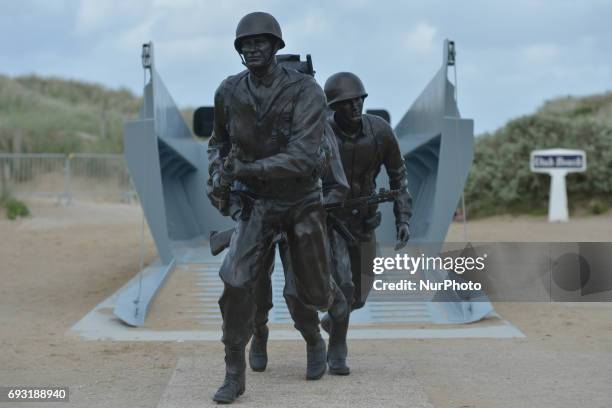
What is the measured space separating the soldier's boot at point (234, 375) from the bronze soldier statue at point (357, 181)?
116 cm

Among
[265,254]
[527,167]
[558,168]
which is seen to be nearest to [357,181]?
[265,254]

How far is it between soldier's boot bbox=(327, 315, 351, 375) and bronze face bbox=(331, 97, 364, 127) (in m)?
1.42

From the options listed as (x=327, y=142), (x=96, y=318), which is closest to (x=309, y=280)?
(x=327, y=142)

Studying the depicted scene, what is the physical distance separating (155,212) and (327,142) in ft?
19.1

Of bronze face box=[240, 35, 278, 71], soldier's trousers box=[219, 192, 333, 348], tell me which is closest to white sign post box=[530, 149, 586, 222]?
soldier's trousers box=[219, 192, 333, 348]

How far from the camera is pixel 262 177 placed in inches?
244

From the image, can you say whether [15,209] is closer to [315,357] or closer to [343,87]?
[343,87]

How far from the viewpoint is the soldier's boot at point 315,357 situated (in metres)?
7.11

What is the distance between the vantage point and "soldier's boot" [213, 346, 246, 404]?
6332 millimetres

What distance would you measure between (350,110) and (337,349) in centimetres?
170

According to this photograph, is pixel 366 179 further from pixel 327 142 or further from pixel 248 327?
pixel 248 327

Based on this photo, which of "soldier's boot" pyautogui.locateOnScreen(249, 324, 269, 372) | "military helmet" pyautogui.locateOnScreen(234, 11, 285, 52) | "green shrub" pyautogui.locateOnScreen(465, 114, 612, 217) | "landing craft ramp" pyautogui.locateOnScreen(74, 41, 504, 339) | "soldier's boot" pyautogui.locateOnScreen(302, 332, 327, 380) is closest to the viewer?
"military helmet" pyautogui.locateOnScreen(234, 11, 285, 52)

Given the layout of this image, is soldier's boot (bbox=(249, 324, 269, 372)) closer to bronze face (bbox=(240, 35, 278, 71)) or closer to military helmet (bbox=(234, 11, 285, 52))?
bronze face (bbox=(240, 35, 278, 71))

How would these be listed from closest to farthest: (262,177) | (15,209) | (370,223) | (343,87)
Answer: (262,177), (343,87), (370,223), (15,209)
